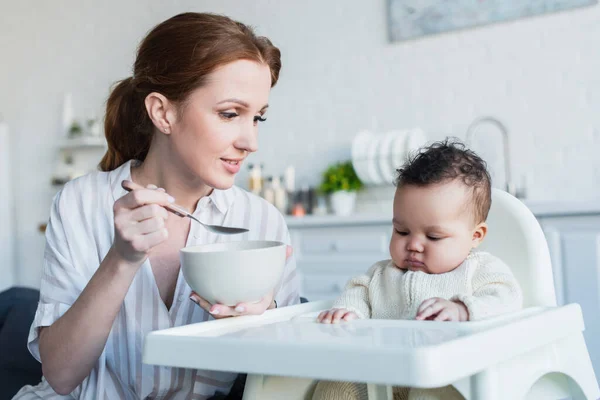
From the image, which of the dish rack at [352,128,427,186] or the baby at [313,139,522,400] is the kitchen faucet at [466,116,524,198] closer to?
the dish rack at [352,128,427,186]

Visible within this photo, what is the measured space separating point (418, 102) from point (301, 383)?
2.83 m

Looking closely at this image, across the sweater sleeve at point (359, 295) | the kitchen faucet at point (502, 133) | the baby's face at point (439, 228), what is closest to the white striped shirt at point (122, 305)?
the sweater sleeve at point (359, 295)

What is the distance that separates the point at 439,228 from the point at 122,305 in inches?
25.1

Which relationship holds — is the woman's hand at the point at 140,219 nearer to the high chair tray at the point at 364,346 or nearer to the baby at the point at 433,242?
the high chair tray at the point at 364,346

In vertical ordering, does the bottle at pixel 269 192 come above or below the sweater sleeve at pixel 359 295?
below

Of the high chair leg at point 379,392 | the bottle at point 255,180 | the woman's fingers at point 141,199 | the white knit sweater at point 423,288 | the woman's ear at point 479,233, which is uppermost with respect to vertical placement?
the woman's fingers at point 141,199

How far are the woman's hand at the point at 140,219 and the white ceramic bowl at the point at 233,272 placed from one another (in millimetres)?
56

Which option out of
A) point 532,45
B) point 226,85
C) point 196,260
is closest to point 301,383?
point 196,260

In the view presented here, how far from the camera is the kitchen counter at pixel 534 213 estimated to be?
8.88 feet

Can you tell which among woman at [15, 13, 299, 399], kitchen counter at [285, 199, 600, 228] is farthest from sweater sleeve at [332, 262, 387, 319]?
kitchen counter at [285, 199, 600, 228]

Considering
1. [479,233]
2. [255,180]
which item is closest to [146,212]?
[479,233]

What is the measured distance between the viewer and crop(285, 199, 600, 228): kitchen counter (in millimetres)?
2707

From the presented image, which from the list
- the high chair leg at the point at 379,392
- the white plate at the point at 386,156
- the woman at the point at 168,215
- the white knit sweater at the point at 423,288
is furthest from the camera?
the white plate at the point at 386,156

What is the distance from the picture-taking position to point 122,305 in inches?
53.7
